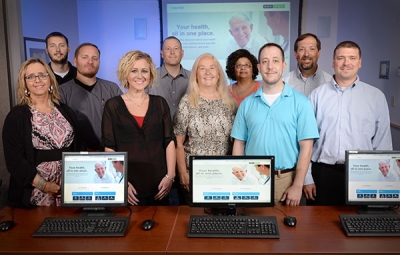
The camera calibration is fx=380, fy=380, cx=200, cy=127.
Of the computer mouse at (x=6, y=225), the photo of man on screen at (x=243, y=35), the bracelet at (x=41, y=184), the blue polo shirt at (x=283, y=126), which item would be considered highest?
the photo of man on screen at (x=243, y=35)

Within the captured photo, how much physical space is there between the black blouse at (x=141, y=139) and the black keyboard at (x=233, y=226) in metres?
0.58

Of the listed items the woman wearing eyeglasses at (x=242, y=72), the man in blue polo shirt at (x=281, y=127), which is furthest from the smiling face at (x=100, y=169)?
the woman wearing eyeglasses at (x=242, y=72)

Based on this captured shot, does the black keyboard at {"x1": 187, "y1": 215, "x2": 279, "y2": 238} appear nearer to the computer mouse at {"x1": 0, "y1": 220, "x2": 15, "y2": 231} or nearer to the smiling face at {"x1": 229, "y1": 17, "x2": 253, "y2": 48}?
the computer mouse at {"x1": 0, "y1": 220, "x2": 15, "y2": 231}

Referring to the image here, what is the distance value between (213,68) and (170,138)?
615 millimetres

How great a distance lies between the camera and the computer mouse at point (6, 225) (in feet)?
6.32

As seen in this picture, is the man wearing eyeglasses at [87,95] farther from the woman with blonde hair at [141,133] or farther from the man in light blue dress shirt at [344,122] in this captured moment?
the man in light blue dress shirt at [344,122]

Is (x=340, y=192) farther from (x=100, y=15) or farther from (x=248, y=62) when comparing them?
(x=100, y=15)

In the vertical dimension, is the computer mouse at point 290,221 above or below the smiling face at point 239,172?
below

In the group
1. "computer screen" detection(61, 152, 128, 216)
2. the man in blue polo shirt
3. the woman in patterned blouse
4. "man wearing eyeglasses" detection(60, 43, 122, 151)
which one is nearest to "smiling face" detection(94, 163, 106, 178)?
"computer screen" detection(61, 152, 128, 216)

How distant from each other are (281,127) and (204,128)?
57cm

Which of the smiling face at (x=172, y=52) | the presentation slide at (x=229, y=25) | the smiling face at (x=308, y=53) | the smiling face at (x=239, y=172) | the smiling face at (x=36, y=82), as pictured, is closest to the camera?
the smiling face at (x=239, y=172)

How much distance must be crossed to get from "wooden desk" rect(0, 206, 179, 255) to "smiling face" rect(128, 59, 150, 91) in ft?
2.74

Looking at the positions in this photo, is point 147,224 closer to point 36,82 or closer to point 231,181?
point 231,181

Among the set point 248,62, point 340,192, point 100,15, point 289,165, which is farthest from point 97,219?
point 100,15
